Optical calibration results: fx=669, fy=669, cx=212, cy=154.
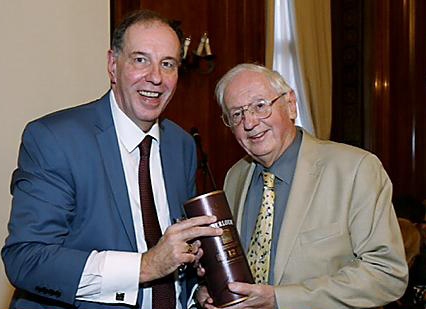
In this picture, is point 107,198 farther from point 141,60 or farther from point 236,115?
point 236,115

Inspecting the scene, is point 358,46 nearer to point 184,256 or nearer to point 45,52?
point 45,52

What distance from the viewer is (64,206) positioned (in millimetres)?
1849

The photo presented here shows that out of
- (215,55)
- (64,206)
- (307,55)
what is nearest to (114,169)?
(64,206)

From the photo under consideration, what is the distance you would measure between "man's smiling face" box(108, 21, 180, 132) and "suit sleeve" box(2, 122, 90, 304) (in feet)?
1.01

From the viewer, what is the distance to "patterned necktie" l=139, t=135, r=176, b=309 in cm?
201

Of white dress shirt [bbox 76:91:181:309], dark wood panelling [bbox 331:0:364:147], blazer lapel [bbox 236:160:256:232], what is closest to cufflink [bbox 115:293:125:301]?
white dress shirt [bbox 76:91:181:309]

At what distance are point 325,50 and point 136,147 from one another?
173 inches

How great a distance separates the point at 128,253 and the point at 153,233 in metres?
0.18

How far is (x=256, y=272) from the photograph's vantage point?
2.18 metres

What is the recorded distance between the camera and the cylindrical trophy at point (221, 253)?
1.80 metres

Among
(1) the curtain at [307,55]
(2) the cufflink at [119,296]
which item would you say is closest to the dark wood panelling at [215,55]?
(1) the curtain at [307,55]

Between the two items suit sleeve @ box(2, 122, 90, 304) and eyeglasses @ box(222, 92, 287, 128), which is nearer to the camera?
suit sleeve @ box(2, 122, 90, 304)

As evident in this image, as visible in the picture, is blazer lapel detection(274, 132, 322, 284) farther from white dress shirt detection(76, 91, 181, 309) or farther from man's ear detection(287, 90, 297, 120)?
white dress shirt detection(76, 91, 181, 309)

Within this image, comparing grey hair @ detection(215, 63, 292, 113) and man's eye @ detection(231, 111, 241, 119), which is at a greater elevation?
grey hair @ detection(215, 63, 292, 113)
